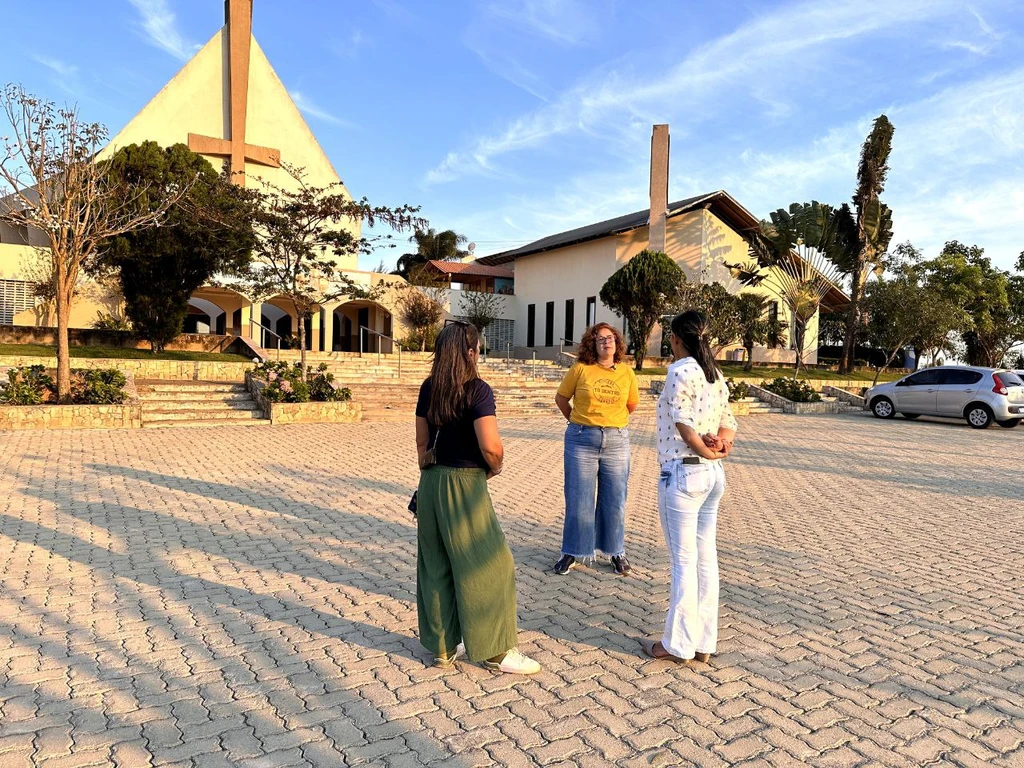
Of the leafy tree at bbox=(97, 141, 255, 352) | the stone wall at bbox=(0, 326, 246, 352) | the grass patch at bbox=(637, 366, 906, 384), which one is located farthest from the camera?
the grass patch at bbox=(637, 366, 906, 384)

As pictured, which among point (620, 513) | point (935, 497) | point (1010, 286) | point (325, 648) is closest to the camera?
point (325, 648)

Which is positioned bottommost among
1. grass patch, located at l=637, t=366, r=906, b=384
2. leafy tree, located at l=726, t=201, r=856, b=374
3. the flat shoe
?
the flat shoe

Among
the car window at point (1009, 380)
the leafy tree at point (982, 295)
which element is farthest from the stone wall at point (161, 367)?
the leafy tree at point (982, 295)

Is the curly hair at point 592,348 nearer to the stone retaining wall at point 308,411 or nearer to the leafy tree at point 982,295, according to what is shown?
the stone retaining wall at point 308,411

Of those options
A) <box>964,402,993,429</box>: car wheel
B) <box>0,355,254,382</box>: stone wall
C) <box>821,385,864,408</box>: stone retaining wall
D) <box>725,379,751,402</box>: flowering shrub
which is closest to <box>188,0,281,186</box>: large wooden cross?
<box>0,355,254,382</box>: stone wall

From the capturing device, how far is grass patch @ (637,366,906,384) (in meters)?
25.9

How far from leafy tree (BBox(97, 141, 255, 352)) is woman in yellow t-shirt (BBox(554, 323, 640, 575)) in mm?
15058

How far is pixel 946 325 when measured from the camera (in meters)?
25.4

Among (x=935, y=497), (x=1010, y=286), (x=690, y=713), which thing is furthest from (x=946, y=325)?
(x=690, y=713)

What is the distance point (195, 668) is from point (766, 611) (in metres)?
3.26

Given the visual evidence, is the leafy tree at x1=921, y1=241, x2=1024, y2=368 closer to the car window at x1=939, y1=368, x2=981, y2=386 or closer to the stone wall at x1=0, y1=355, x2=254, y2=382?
the car window at x1=939, y1=368, x2=981, y2=386

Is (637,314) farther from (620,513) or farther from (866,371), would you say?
(620,513)

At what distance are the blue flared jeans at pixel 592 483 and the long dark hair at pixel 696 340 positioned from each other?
1.57m

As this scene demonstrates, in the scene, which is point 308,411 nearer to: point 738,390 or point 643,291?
point 738,390
